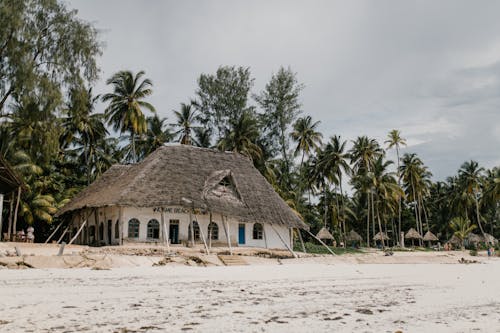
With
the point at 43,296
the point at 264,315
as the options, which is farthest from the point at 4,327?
the point at 264,315

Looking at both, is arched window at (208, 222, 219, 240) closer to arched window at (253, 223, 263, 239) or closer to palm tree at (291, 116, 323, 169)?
arched window at (253, 223, 263, 239)

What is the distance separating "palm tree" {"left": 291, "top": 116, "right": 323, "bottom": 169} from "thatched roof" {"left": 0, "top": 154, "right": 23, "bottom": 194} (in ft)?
80.7

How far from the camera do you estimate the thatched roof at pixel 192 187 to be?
938 inches

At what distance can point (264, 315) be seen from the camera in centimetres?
639

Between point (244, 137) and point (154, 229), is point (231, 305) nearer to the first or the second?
point (154, 229)

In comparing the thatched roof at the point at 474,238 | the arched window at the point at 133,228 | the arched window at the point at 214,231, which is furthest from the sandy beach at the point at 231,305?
the thatched roof at the point at 474,238

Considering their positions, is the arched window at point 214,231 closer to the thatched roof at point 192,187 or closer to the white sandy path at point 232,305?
the thatched roof at point 192,187

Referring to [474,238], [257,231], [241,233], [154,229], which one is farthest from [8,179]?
[474,238]

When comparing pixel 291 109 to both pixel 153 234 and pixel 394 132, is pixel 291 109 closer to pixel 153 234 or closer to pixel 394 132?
pixel 394 132

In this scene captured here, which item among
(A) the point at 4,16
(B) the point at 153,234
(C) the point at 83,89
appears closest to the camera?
(A) the point at 4,16

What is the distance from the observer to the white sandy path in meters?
5.64

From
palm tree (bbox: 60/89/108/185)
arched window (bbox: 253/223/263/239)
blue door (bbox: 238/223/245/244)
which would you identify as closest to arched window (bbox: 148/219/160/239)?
blue door (bbox: 238/223/245/244)

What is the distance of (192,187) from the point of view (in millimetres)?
25203

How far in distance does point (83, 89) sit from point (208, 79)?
21.9 m
